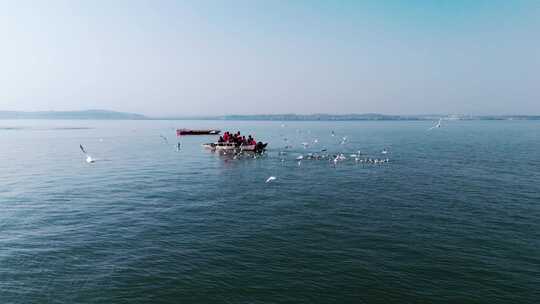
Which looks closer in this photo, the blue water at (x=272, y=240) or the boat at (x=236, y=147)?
the blue water at (x=272, y=240)

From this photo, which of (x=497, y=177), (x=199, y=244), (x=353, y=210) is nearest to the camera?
(x=199, y=244)

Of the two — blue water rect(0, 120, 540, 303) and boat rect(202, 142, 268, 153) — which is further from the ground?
boat rect(202, 142, 268, 153)

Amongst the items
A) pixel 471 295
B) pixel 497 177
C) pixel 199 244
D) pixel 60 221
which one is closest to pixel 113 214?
pixel 60 221

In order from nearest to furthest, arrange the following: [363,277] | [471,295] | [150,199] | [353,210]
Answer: [471,295], [363,277], [353,210], [150,199]

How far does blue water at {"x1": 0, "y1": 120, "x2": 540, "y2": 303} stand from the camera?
65.9ft

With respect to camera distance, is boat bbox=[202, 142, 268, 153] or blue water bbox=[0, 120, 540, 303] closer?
blue water bbox=[0, 120, 540, 303]

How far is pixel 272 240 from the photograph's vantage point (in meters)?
27.5

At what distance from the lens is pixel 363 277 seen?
21.5 m

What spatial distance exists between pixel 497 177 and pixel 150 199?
50.4 m

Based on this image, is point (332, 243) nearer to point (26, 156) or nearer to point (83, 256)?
point (83, 256)

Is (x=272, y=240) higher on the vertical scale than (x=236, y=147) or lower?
lower

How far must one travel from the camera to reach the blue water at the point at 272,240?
20094 millimetres

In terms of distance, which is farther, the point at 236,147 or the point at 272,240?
the point at 236,147

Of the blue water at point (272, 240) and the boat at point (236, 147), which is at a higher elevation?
the boat at point (236, 147)
